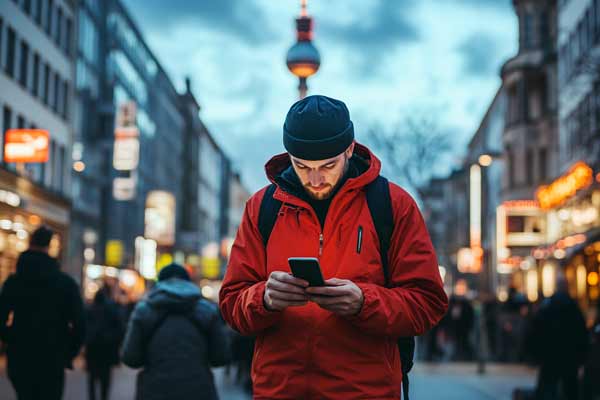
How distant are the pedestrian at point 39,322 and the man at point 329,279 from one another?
171 inches

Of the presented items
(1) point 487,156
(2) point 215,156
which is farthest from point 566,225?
(2) point 215,156

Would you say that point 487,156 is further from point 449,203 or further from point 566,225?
point 449,203

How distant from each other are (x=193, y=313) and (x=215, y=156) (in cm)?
13068

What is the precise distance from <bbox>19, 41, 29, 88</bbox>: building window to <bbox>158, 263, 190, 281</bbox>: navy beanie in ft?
114

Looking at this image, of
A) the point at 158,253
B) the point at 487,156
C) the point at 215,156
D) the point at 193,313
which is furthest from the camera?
the point at 215,156

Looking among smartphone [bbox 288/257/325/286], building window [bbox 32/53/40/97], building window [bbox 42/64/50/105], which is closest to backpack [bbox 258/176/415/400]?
smartphone [bbox 288/257/325/286]

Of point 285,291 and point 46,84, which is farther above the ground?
point 46,84

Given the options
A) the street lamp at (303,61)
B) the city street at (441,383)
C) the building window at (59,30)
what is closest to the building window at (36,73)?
the building window at (59,30)

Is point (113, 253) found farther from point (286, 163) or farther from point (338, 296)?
point (338, 296)

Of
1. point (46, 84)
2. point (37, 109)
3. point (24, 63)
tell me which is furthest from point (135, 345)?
point (46, 84)

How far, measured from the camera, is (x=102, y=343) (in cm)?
1560

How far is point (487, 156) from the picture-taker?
4016 centimetres

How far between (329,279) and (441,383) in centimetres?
1927

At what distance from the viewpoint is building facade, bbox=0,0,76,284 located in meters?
39.4
